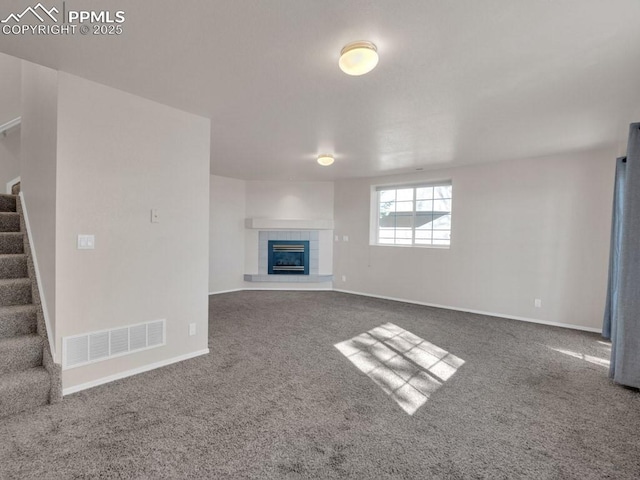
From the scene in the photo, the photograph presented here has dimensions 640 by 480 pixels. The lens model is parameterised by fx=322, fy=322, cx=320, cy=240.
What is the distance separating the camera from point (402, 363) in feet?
10.5

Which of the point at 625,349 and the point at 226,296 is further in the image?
the point at 226,296

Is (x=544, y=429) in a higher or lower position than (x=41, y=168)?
lower

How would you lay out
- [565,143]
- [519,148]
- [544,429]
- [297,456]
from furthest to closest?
[519,148] < [565,143] < [544,429] < [297,456]

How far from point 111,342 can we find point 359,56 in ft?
9.55

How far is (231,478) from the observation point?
168 centimetres

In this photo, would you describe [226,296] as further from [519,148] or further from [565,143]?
[565,143]

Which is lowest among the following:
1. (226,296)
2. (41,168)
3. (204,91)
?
(226,296)

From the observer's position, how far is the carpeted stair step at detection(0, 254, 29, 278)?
2926mm

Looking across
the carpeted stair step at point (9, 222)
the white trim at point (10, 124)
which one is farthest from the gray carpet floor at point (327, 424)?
the white trim at point (10, 124)

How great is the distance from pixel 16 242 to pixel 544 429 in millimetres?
4734

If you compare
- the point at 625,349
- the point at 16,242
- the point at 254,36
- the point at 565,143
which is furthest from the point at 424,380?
the point at 16,242

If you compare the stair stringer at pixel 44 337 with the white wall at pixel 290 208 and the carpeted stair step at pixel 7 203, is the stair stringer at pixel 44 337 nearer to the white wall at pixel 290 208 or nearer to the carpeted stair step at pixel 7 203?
the carpeted stair step at pixel 7 203

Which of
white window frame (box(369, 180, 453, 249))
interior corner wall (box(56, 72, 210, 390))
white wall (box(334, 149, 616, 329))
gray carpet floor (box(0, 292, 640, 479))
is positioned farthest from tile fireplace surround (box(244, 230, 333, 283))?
interior corner wall (box(56, 72, 210, 390))

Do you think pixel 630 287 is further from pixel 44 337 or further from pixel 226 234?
pixel 226 234
